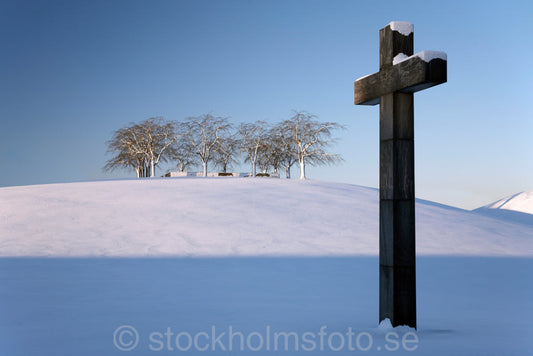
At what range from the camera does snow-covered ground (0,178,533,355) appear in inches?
219

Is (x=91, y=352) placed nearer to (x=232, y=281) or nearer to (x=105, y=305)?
(x=105, y=305)

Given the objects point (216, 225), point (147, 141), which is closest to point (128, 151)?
point (147, 141)

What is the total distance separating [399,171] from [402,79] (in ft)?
3.81

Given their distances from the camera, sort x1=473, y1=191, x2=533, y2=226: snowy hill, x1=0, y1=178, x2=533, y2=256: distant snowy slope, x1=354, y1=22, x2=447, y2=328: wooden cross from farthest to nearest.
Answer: x1=473, y1=191, x2=533, y2=226: snowy hill → x1=0, y1=178, x2=533, y2=256: distant snowy slope → x1=354, y1=22, x2=447, y2=328: wooden cross

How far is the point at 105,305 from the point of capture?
7363mm

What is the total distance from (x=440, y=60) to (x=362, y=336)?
345 cm

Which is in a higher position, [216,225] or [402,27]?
[402,27]

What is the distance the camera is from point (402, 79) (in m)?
5.82

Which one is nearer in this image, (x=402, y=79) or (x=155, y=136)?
(x=402, y=79)

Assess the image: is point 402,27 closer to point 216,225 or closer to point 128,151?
point 216,225

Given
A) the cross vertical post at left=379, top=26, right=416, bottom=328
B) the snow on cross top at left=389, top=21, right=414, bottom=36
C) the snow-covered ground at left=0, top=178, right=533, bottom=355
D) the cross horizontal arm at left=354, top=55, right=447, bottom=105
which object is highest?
the snow on cross top at left=389, top=21, right=414, bottom=36

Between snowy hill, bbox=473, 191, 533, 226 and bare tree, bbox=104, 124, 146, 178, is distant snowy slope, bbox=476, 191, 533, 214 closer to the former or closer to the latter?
snowy hill, bbox=473, 191, 533, 226

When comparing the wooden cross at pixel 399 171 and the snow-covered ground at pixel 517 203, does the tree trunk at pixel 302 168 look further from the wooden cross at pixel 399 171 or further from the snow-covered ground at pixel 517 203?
the wooden cross at pixel 399 171

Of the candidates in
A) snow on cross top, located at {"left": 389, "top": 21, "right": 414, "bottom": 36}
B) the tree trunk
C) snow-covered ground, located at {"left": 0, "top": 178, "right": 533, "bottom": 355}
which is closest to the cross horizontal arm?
snow on cross top, located at {"left": 389, "top": 21, "right": 414, "bottom": 36}
